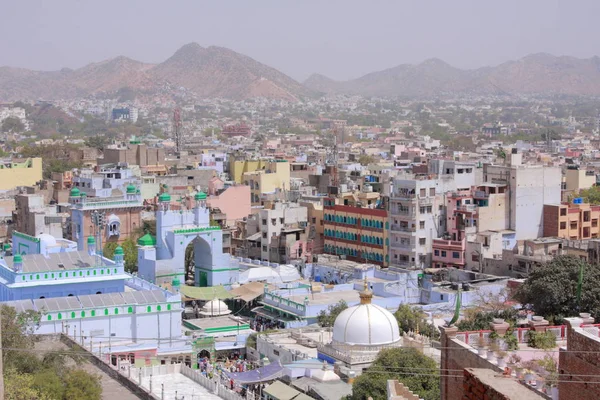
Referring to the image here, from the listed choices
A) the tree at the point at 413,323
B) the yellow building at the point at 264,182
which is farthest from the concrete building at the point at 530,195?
the yellow building at the point at 264,182

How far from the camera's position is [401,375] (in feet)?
60.7

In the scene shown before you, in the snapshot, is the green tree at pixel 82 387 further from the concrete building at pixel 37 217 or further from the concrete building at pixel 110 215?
the concrete building at pixel 37 217

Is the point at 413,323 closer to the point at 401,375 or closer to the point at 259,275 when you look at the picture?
the point at 401,375

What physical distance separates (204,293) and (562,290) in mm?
10622

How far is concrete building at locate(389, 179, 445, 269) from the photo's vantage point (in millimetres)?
34344

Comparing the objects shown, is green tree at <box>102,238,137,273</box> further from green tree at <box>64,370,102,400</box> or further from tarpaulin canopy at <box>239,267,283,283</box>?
green tree at <box>64,370,102,400</box>

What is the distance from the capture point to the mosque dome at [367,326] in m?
21.0

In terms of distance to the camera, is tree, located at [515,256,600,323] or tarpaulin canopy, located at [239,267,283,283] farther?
tarpaulin canopy, located at [239,267,283,283]

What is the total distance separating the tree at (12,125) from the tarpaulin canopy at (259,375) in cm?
12096

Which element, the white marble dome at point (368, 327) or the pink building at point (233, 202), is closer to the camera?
the white marble dome at point (368, 327)

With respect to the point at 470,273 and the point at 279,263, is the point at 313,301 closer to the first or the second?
the point at 470,273

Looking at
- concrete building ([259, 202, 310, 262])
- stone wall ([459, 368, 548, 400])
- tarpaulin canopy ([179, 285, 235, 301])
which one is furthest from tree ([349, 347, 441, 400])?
concrete building ([259, 202, 310, 262])

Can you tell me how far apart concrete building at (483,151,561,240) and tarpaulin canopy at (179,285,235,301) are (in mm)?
10451

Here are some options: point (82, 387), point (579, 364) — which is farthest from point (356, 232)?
point (579, 364)
